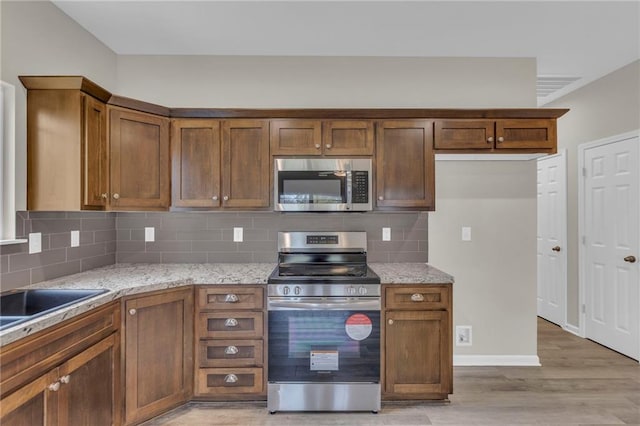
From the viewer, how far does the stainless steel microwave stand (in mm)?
2650

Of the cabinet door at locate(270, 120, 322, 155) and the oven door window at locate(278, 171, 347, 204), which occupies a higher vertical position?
the cabinet door at locate(270, 120, 322, 155)

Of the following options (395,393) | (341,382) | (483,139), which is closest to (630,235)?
(483,139)

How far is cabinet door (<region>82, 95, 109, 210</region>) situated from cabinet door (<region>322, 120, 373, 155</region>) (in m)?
1.56

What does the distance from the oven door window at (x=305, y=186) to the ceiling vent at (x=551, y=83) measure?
2671 mm

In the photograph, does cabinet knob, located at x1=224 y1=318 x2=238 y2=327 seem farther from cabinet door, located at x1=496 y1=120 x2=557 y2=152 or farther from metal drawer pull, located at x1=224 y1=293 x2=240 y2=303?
cabinet door, located at x1=496 y1=120 x2=557 y2=152

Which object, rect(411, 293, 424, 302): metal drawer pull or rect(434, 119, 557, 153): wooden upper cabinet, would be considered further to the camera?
rect(434, 119, 557, 153): wooden upper cabinet

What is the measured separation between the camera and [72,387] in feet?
5.29

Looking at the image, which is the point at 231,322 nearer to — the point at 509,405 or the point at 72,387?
the point at 72,387

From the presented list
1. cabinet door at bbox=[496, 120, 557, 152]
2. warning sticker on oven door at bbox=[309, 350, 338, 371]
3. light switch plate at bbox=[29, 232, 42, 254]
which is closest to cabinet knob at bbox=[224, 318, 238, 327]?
warning sticker on oven door at bbox=[309, 350, 338, 371]

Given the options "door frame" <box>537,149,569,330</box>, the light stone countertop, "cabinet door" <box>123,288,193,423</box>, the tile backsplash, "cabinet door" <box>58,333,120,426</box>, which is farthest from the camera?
"door frame" <box>537,149,569,330</box>

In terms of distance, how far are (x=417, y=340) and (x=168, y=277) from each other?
1.80 m

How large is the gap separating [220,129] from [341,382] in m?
2.09

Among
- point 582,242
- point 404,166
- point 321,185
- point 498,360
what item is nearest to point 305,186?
point 321,185

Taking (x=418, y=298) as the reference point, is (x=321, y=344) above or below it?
below
